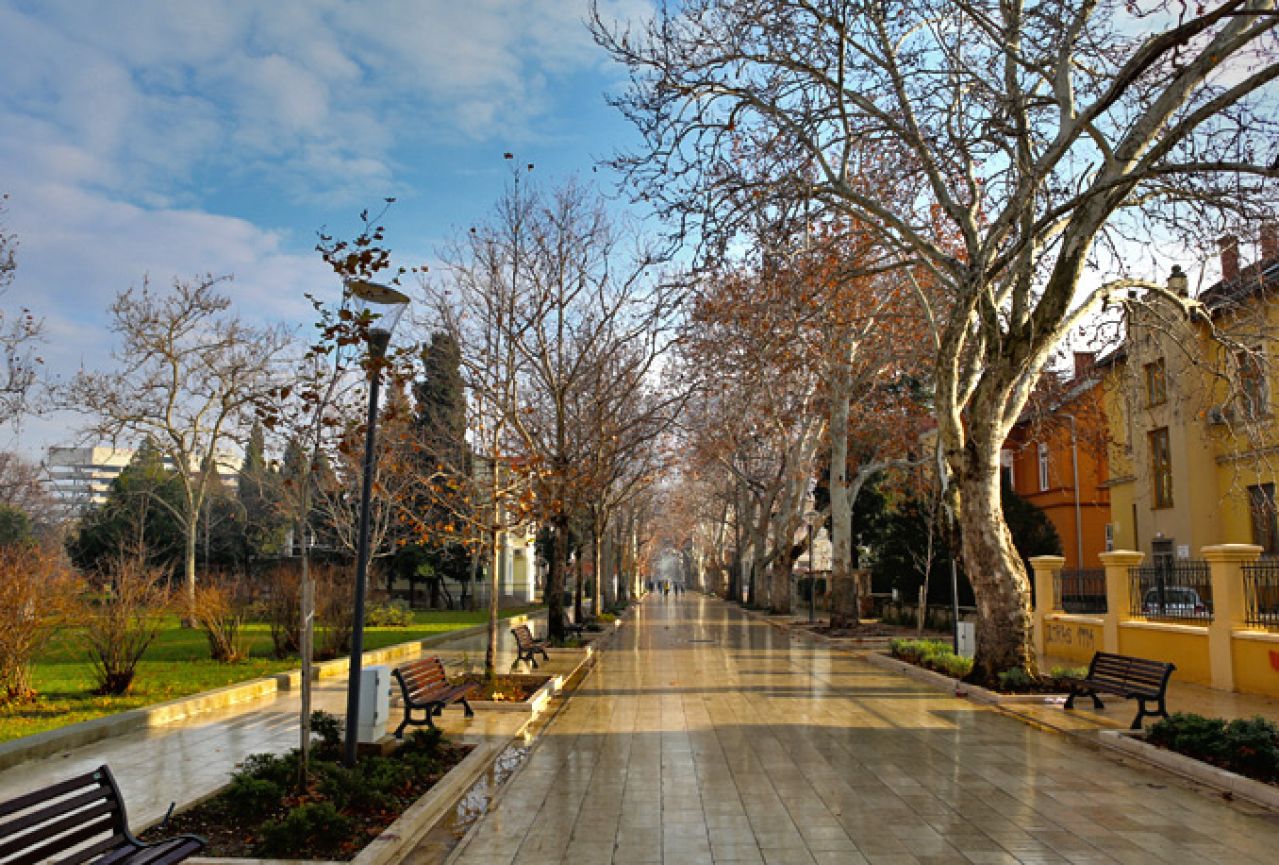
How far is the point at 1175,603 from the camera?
1634 centimetres

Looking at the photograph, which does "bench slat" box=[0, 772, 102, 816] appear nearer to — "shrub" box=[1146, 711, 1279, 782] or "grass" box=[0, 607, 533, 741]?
"grass" box=[0, 607, 533, 741]

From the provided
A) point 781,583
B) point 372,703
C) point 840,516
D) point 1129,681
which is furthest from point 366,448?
point 781,583

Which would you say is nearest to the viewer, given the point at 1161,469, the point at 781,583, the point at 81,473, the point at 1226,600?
the point at 1226,600

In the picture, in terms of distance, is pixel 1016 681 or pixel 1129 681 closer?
pixel 1129 681

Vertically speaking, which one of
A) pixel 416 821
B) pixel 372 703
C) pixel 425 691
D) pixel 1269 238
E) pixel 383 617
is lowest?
pixel 383 617

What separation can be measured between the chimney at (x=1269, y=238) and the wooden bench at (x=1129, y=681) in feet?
19.2

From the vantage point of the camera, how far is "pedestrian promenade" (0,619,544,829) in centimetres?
804

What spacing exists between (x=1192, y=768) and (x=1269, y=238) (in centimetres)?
766

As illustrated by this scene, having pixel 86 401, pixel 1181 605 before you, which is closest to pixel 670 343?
pixel 1181 605

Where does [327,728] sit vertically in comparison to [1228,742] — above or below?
above

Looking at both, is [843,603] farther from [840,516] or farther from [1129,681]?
[1129,681]

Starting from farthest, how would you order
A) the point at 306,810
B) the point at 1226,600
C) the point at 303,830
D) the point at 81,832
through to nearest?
the point at 1226,600 < the point at 306,810 < the point at 303,830 < the point at 81,832

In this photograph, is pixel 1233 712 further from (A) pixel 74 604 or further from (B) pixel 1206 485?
(B) pixel 1206 485

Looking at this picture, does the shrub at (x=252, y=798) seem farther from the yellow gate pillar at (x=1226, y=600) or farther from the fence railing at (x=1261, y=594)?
the fence railing at (x=1261, y=594)
